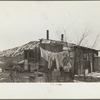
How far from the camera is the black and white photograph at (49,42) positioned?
70.2 inches

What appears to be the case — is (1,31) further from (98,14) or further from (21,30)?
(98,14)

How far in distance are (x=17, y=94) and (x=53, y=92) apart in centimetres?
41

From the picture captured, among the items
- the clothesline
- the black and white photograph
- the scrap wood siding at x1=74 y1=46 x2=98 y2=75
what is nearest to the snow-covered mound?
the black and white photograph

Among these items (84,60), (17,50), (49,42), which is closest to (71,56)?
(84,60)

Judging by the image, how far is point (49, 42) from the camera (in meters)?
1.79

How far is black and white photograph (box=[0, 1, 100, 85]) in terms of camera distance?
5.85 ft

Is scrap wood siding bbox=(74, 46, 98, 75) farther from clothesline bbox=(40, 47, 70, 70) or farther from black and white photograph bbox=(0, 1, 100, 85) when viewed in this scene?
clothesline bbox=(40, 47, 70, 70)

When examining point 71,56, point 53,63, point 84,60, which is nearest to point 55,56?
point 53,63

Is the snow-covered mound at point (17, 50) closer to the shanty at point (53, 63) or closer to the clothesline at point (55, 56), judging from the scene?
the shanty at point (53, 63)

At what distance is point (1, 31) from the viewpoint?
181cm

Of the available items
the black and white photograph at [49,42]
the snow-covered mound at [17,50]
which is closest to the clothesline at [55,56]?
the black and white photograph at [49,42]

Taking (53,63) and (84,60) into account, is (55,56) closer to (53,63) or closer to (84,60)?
(53,63)

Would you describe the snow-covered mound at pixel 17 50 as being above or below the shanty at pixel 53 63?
above

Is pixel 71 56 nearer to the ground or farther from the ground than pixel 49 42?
nearer to the ground
